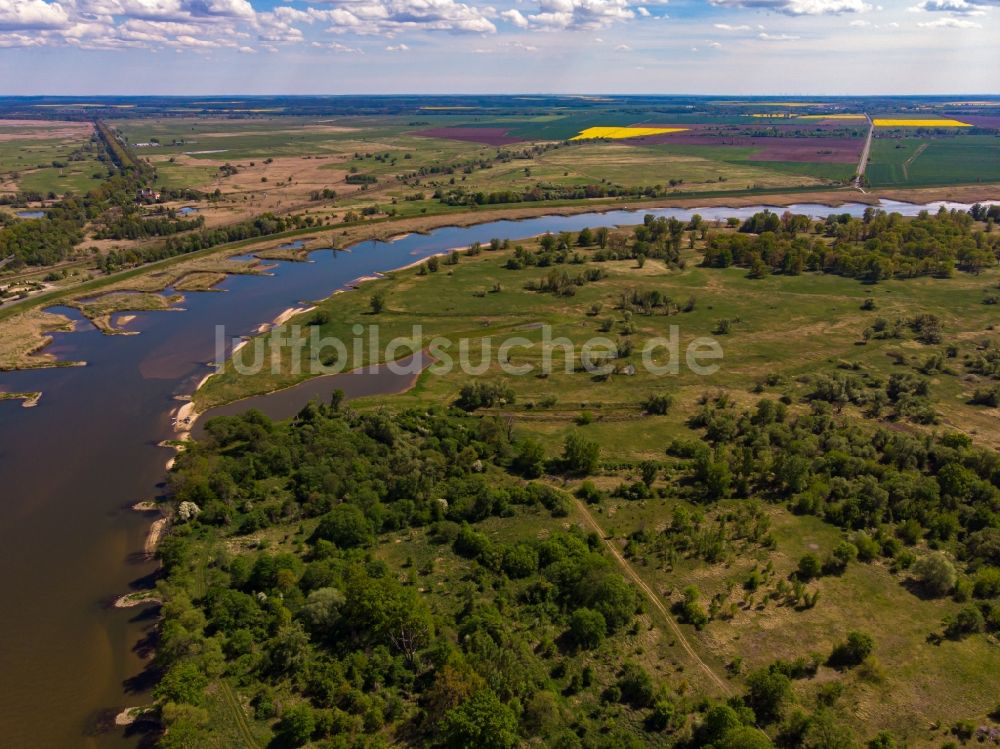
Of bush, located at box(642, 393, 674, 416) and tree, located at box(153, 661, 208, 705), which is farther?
bush, located at box(642, 393, 674, 416)

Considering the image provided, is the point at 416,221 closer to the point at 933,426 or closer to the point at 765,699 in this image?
the point at 933,426

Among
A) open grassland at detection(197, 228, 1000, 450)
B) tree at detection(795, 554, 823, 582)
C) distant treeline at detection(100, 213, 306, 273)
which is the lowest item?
tree at detection(795, 554, 823, 582)

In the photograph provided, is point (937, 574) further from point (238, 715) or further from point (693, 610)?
point (238, 715)

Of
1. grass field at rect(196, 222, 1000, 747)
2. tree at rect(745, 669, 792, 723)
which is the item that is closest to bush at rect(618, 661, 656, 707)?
grass field at rect(196, 222, 1000, 747)

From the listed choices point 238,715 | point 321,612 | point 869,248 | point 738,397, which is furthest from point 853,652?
point 869,248

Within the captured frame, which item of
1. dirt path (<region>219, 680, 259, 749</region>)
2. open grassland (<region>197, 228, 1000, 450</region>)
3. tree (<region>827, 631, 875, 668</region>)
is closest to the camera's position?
dirt path (<region>219, 680, 259, 749</region>)

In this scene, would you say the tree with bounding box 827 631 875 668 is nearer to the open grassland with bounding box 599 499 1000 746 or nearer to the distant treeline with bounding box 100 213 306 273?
the open grassland with bounding box 599 499 1000 746
